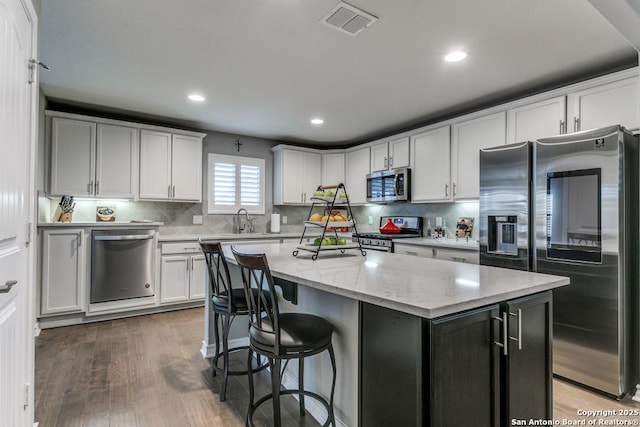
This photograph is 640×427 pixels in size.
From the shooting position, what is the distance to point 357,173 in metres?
5.29

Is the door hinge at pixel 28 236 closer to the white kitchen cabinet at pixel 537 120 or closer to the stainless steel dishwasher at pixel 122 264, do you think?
the stainless steel dishwasher at pixel 122 264

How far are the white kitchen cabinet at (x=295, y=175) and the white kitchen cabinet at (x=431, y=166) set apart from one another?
1724 millimetres

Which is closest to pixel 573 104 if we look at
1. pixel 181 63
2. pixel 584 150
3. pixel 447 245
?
pixel 584 150

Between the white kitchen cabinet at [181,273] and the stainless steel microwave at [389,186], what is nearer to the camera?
the white kitchen cabinet at [181,273]

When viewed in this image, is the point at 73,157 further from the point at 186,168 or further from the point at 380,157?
the point at 380,157

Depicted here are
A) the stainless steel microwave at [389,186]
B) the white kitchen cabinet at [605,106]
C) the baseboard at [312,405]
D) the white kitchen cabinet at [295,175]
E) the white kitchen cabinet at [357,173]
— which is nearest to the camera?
the baseboard at [312,405]

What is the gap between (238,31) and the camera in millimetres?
2307

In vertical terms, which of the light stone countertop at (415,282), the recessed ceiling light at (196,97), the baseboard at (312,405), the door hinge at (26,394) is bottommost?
the baseboard at (312,405)

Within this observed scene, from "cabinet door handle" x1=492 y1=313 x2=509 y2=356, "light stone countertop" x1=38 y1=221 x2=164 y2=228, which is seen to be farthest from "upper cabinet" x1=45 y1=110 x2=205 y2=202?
"cabinet door handle" x1=492 y1=313 x2=509 y2=356

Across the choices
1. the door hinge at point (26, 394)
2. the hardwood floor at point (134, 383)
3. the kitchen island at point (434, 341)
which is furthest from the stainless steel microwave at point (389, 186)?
the door hinge at point (26, 394)

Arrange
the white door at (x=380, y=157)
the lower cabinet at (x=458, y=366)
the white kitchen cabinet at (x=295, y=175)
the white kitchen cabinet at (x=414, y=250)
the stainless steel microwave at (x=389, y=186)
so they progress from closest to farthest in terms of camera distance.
A: the lower cabinet at (x=458, y=366) < the white kitchen cabinet at (x=414, y=250) < the stainless steel microwave at (x=389, y=186) < the white door at (x=380, y=157) < the white kitchen cabinet at (x=295, y=175)

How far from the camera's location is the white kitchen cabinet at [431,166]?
12.9 feet

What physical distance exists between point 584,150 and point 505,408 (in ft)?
6.36

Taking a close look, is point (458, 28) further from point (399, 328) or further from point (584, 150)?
point (399, 328)
